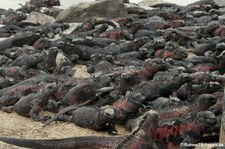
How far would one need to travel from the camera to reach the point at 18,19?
1473cm

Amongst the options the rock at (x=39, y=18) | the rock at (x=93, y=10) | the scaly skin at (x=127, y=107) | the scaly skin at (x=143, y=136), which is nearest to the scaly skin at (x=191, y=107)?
the scaly skin at (x=127, y=107)

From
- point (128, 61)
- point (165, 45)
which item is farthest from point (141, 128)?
point (165, 45)

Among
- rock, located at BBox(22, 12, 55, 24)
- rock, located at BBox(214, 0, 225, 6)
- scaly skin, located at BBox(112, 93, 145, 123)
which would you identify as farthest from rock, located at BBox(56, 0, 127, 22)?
scaly skin, located at BBox(112, 93, 145, 123)

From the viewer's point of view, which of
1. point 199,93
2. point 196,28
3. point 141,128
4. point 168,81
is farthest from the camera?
point 196,28

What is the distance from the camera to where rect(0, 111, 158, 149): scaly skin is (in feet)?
13.9

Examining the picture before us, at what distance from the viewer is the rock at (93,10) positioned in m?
14.5

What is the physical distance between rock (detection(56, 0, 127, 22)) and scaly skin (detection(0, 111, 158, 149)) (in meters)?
9.54

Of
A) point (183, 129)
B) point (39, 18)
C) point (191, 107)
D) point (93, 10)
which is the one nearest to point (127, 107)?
point (191, 107)

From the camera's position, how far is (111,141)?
487 cm

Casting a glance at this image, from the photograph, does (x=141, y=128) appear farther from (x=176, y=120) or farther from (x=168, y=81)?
(x=168, y=81)

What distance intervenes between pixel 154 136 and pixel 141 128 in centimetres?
30

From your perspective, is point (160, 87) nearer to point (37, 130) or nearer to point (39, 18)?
point (37, 130)

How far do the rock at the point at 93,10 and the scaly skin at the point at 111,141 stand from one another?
954cm

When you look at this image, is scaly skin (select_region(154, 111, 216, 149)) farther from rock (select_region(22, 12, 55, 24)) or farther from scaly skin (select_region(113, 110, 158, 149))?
rock (select_region(22, 12, 55, 24))
